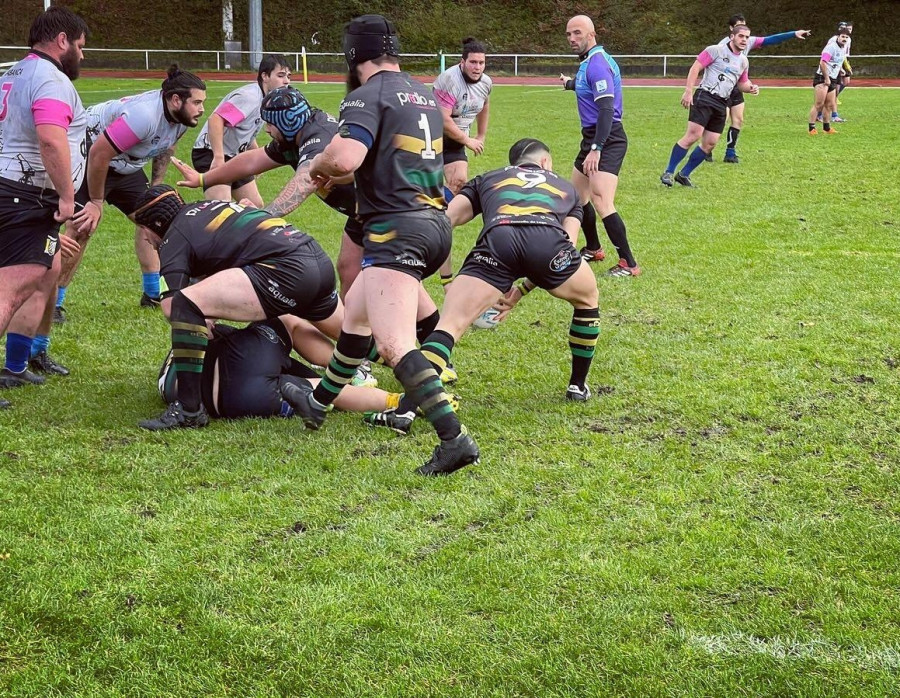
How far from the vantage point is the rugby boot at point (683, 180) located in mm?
13547

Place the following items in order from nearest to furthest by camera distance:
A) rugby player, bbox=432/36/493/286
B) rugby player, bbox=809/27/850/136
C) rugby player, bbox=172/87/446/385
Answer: rugby player, bbox=172/87/446/385 → rugby player, bbox=432/36/493/286 → rugby player, bbox=809/27/850/136

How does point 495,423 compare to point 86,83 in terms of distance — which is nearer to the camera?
point 495,423

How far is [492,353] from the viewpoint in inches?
270

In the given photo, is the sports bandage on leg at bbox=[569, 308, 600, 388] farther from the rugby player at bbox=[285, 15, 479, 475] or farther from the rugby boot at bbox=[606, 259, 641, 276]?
the rugby boot at bbox=[606, 259, 641, 276]

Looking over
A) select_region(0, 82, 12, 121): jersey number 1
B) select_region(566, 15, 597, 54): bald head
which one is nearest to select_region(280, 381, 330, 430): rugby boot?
select_region(0, 82, 12, 121): jersey number 1

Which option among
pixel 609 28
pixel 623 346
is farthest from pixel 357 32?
pixel 609 28

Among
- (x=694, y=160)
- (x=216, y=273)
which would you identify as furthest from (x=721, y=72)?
(x=216, y=273)

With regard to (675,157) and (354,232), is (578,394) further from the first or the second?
(675,157)

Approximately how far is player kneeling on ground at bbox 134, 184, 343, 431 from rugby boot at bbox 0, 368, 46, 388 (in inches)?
47.4

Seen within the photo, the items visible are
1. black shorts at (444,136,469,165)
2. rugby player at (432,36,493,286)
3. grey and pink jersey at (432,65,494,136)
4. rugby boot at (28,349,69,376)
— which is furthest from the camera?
grey and pink jersey at (432,65,494,136)

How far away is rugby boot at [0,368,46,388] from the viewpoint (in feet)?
19.9

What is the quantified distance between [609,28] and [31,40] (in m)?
40.5

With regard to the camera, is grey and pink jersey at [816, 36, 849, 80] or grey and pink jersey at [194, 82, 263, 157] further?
grey and pink jersey at [816, 36, 849, 80]

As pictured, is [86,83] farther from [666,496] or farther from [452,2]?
[666,496]
